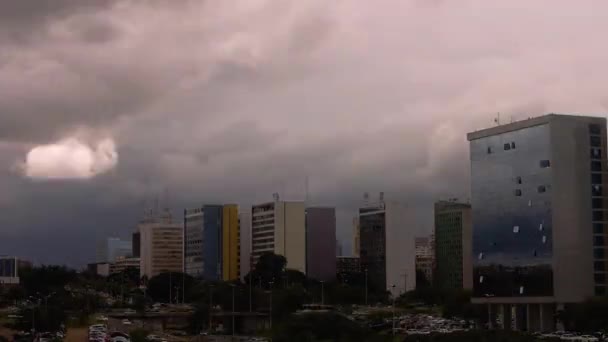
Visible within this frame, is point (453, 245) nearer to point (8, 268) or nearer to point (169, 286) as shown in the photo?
point (169, 286)

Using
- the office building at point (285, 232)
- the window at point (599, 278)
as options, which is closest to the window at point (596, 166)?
the window at point (599, 278)

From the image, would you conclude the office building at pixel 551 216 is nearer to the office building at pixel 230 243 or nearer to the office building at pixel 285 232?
the office building at pixel 285 232

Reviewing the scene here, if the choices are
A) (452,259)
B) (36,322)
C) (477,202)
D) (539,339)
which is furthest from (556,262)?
(452,259)

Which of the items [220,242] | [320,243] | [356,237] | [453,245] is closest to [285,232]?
[320,243]

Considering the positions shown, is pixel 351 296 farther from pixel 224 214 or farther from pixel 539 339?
pixel 539 339

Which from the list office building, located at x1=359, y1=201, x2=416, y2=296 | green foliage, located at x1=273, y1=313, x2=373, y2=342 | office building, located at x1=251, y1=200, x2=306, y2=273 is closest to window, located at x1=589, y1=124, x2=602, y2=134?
green foliage, located at x1=273, y1=313, x2=373, y2=342

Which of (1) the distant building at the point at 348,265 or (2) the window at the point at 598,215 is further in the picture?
(1) the distant building at the point at 348,265
